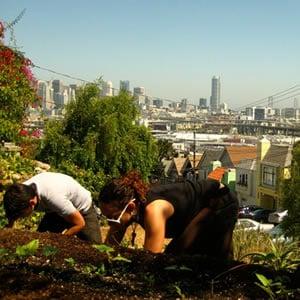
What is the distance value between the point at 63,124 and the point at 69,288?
79.0 feet

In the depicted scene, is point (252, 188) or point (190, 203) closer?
point (190, 203)

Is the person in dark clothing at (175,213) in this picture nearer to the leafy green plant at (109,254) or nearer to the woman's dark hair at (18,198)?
the leafy green plant at (109,254)

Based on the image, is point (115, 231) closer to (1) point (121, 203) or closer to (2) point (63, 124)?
(1) point (121, 203)

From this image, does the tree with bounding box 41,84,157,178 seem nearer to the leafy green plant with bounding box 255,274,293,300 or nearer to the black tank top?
the black tank top

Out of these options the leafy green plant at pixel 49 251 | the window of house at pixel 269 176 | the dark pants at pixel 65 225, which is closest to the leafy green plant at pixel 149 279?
the leafy green plant at pixel 49 251

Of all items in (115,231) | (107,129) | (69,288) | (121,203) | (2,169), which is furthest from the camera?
(107,129)

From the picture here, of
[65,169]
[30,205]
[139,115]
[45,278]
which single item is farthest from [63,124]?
[45,278]

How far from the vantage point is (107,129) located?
25688 mm

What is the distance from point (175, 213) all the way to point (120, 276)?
950 millimetres

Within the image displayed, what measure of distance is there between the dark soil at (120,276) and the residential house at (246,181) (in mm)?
58672

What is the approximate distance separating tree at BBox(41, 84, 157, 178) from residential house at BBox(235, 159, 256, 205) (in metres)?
36.1

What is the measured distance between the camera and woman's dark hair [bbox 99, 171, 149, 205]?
3.58 m

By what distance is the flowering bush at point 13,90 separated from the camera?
1216 cm

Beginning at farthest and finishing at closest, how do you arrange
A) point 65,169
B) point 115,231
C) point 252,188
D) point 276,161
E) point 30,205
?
point 252,188, point 276,161, point 65,169, point 30,205, point 115,231
